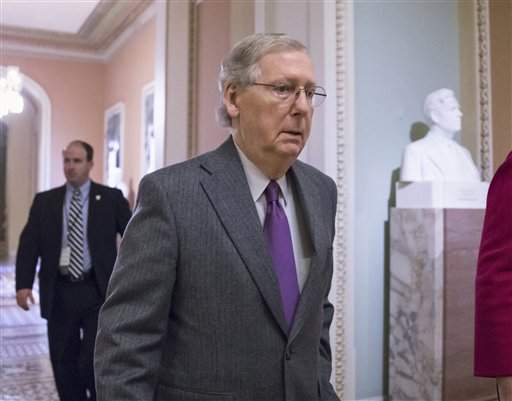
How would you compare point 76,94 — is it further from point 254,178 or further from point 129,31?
point 254,178

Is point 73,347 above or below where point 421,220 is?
below

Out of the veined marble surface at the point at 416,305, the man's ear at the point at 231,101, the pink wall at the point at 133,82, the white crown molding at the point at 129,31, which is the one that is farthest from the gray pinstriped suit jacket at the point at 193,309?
the white crown molding at the point at 129,31

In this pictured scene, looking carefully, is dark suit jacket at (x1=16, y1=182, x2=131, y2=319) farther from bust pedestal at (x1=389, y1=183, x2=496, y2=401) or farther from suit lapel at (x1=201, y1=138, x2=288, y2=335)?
suit lapel at (x1=201, y1=138, x2=288, y2=335)

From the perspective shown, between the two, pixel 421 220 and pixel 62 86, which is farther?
pixel 62 86

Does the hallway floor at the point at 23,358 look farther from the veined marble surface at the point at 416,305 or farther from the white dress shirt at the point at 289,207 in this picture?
the white dress shirt at the point at 289,207

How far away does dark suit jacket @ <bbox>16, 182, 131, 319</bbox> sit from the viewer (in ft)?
11.7

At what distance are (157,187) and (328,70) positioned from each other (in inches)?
94.8

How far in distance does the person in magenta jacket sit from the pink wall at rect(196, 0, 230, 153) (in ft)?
9.88

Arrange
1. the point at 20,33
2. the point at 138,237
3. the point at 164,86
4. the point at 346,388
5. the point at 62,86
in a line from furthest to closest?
1. the point at 62,86
2. the point at 20,33
3. the point at 164,86
4. the point at 346,388
5. the point at 138,237

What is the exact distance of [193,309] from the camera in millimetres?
1300

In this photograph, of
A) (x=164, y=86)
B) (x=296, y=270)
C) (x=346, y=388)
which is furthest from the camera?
(x=164, y=86)

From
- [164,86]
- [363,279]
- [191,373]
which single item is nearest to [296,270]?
[191,373]

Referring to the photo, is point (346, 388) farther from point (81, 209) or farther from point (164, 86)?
point (164, 86)

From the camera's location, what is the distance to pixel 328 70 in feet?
11.5
